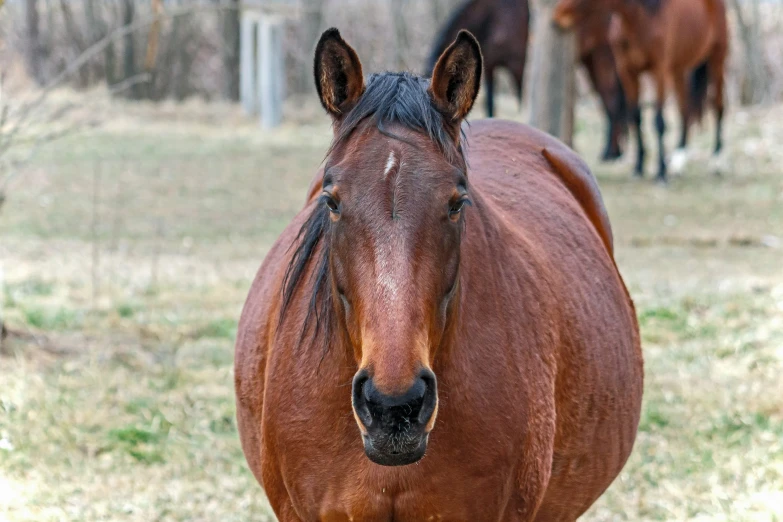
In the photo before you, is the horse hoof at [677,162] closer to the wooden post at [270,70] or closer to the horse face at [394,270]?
the wooden post at [270,70]

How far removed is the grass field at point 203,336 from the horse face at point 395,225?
2383 mm

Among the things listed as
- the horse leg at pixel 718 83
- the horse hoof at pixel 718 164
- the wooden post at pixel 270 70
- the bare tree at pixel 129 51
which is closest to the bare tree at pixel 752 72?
the horse leg at pixel 718 83

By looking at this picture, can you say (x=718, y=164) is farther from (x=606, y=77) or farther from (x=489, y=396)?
(x=489, y=396)

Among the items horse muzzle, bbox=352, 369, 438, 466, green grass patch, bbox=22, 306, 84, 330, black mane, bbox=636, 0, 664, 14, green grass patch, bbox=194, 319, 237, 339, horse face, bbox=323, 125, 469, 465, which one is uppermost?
black mane, bbox=636, 0, 664, 14

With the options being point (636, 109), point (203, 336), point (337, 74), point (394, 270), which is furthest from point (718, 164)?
point (394, 270)

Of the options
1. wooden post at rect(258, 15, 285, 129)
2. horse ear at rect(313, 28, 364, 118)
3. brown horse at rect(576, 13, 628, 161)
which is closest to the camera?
horse ear at rect(313, 28, 364, 118)

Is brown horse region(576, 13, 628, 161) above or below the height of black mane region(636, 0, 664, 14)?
below

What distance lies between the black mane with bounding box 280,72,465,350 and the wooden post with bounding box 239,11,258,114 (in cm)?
1820

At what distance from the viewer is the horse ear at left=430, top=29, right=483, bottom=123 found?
2.52 metres

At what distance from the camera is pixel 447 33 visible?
14.1m

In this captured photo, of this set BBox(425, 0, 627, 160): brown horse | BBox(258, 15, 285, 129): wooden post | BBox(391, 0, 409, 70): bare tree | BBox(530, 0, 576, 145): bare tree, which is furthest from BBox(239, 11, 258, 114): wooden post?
BBox(530, 0, 576, 145): bare tree

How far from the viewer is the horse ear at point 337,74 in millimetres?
2498

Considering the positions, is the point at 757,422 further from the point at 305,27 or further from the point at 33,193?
the point at 305,27

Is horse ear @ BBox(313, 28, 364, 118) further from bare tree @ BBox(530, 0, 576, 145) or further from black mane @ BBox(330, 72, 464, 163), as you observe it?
bare tree @ BBox(530, 0, 576, 145)
